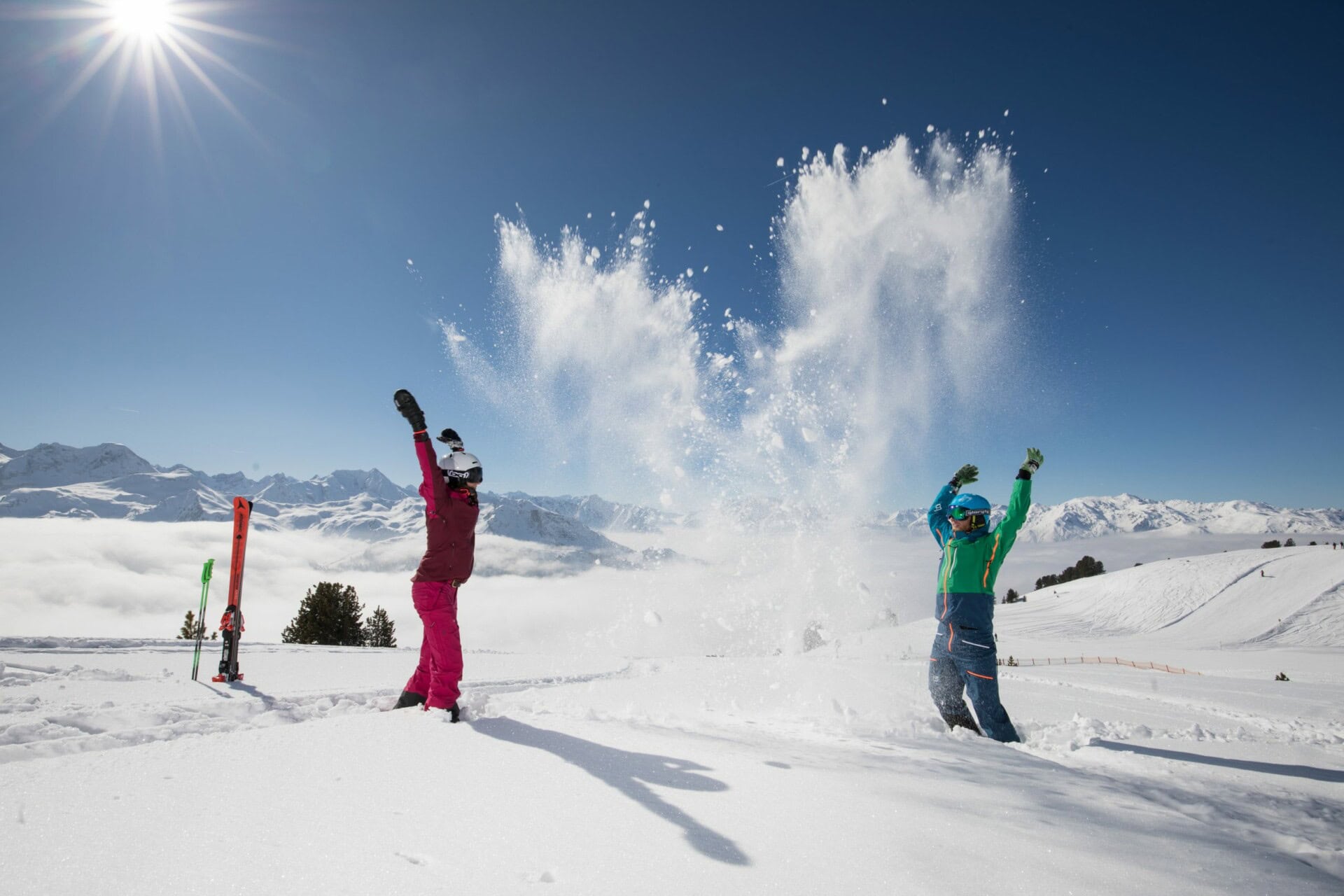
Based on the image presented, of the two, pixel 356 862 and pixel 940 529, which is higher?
pixel 940 529

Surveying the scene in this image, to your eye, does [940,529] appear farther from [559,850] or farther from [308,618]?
[308,618]

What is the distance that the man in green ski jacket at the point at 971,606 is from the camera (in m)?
5.18

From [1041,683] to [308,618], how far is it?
1699 inches

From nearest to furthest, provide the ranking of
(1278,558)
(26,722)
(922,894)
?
(922,894), (26,722), (1278,558)

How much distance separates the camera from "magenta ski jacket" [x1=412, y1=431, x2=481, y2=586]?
487 cm

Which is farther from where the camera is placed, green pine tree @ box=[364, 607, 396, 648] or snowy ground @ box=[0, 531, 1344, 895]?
green pine tree @ box=[364, 607, 396, 648]

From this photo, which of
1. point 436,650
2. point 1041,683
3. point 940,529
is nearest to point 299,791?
point 436,650

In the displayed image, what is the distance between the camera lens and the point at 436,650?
464 centimetres

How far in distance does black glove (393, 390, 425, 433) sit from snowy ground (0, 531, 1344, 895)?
2.26 m

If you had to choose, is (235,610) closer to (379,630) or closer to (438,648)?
(438,648)

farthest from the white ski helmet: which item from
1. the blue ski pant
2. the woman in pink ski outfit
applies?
the blue ski pant

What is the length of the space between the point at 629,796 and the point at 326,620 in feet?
145

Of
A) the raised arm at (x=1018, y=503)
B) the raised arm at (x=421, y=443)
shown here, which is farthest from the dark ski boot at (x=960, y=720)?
the raised arm at (x=421, y=443)

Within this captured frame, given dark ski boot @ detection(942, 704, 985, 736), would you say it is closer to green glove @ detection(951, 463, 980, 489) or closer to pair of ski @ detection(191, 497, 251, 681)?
green glove @ detection(951, 463, 980, 489)
